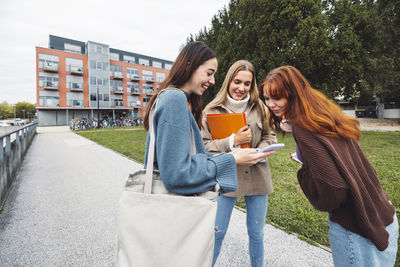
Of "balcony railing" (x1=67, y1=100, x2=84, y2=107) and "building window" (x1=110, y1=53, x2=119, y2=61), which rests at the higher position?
"building window" (x1=110, y1=53, x2=119, y2=61)

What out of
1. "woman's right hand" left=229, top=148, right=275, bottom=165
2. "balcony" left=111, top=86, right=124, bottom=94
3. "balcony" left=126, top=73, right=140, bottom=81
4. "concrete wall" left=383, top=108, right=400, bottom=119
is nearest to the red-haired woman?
"woman's right hand" left=229, top=148, right=275, bottom=165

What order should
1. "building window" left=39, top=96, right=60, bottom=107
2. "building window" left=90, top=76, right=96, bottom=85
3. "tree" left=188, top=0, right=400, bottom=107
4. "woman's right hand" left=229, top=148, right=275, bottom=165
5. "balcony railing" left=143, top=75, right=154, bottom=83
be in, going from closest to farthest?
"woman's right hand" left=229, top=148, right=275, bottom=165 → "tree" left=188, top=0, right=400, bottom=107 → "building window" left=39, top=96, right=60, bottom=107 → "building window" left=90, top=76, right=96, bottom=85 → "balcony railing" left=143, top=75, right=154, bottom=83

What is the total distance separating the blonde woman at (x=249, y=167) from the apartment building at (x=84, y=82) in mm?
39449

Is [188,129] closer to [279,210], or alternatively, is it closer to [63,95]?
[279,210]

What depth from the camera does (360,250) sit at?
1118 mm

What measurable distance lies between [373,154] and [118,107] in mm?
46715

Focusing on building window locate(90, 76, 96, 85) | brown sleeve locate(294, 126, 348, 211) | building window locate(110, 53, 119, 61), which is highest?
building window locate(110, 53, 119, 61)

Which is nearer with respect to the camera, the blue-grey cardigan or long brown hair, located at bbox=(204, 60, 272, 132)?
the blue-grey cardigan

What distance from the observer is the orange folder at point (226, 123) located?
1645mm

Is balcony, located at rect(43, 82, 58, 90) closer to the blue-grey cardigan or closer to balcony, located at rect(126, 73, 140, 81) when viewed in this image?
balcony, located at rect(126, 73, 140, 81)

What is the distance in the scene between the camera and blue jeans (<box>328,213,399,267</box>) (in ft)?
3.62

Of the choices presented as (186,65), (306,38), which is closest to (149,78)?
(306,38)

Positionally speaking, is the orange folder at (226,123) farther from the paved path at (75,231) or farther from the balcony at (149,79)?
the balcony at (149,79)

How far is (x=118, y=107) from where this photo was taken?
46500 millimetres
